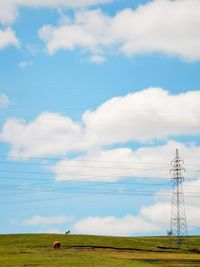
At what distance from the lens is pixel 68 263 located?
63.2 m

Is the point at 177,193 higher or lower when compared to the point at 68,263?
higher

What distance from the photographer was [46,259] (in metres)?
68.2

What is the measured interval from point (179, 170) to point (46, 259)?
65309mm

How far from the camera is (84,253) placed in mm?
82250

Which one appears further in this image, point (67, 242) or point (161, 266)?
point (67, 242)

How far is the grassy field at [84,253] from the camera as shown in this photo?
65625 millimetres

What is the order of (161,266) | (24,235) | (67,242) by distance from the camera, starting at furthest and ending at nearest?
(24,235)
(67,242)
(161,266)

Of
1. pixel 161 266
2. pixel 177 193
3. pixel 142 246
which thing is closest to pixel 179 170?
pixel 177 193

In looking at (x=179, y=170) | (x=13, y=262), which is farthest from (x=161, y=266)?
(x=179, y=170)

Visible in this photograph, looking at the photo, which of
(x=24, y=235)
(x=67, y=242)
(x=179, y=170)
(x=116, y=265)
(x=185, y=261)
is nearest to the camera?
(x=116, y=265)

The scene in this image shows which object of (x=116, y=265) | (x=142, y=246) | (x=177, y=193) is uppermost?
(x=177, y=193)

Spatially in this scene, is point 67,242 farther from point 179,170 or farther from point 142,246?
point 179,170

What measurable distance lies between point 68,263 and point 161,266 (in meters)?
11.6

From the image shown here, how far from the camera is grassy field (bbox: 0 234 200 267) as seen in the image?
65625 mm
